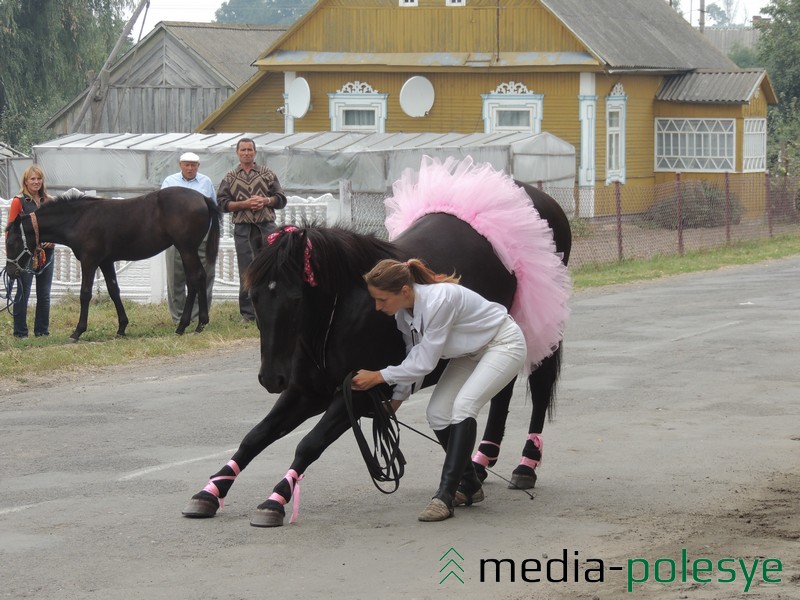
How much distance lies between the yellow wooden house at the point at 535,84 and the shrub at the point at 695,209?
1.41 m

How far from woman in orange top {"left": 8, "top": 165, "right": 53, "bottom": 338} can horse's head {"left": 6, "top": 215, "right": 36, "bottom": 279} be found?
0.22ft

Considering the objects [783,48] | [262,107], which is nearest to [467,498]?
[262,107]

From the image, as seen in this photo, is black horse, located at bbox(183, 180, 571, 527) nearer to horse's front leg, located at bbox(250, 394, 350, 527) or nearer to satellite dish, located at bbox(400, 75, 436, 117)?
horse's front leg, located at bbox(250, 394, 350, 527)

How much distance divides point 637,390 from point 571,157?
20.3 metres

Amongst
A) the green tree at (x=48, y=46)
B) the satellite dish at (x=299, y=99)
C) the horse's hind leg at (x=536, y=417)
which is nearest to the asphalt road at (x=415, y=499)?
the horse's hind leg at (x=536, y=417)

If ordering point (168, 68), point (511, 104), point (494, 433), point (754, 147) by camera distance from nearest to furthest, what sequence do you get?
point (494, 433), point (511, 104), point (754, 147), point (168, 68)

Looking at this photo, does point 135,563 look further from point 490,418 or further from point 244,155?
point 244,155

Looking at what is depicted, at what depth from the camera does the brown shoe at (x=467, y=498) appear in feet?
22.7

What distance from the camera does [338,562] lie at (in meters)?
5.86

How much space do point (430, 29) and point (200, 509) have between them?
2797 centimetres

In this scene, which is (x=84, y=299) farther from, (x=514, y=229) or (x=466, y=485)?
(x=466, y=485)

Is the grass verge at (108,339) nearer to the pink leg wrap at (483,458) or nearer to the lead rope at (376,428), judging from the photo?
the pink leg wrap at (483,458)

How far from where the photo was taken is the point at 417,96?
33.7m

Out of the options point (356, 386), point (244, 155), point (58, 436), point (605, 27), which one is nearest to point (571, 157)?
point (605, 27)
